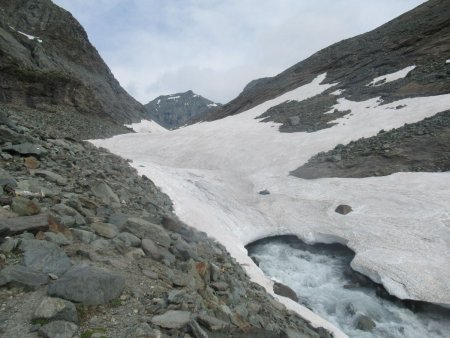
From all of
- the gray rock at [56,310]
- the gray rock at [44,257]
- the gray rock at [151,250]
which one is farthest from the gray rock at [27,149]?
the gray rock at [56,310]

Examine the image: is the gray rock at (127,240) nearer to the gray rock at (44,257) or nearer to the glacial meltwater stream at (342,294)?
the gray rock at (44,257)

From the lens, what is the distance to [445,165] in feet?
57.7

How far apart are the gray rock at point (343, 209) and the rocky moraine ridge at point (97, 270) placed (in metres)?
7.03

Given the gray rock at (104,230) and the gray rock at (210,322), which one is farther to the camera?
the gray rock at (104,230)

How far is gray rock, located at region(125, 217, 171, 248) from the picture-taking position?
7850 millimetres

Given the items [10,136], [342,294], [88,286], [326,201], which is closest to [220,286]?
[88,286]

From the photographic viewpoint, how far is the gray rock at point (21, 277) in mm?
4801

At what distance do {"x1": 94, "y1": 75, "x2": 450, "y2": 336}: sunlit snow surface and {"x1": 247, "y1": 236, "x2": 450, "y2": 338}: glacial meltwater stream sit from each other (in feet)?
1.38

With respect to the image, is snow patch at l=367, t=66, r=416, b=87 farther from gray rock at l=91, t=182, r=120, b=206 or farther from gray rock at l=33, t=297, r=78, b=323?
gray rock at l=33, t=297, r=78, b=323

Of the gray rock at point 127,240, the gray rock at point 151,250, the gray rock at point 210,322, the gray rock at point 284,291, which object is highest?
the gray rock at point 127,240

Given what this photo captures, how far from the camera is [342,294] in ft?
37.0

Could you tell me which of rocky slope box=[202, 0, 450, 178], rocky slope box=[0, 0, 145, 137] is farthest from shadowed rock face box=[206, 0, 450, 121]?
rocky slope box=[0, 0, 145, 137]

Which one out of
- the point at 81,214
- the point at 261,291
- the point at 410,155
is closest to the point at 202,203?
the point at 261,291

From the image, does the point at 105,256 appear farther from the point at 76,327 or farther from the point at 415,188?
the point at 415,188
